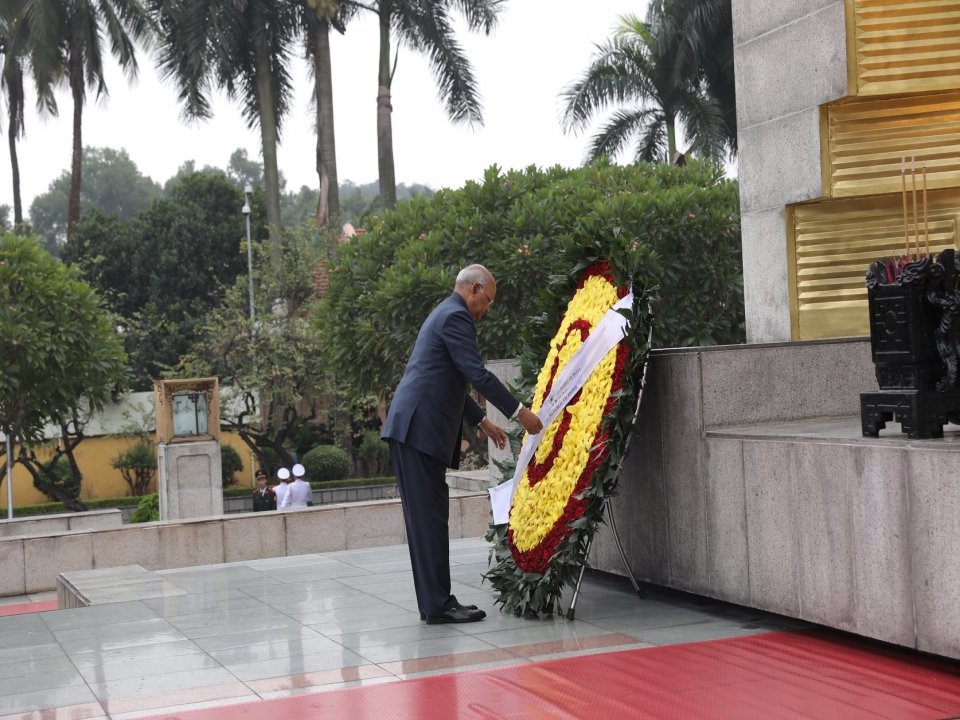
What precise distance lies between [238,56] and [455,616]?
103 ft

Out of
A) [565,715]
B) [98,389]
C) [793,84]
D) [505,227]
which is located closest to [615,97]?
[505,227]

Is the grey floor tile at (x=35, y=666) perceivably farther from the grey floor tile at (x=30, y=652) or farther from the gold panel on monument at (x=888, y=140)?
the gold panel on monument at (x=888, y=140)

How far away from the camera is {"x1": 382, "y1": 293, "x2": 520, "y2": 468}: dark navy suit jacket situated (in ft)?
20.2

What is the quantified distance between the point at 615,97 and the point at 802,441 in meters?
26.6

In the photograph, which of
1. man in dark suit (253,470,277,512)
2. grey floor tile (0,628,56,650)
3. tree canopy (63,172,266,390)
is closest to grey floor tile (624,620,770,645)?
grey floor tile (0,628,56,650)

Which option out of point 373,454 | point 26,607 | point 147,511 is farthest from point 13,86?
point 26,607

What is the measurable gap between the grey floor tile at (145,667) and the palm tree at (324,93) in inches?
1143

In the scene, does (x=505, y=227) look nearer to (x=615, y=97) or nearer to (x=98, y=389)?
(x=98, y=389)

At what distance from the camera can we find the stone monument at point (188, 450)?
17609 mm

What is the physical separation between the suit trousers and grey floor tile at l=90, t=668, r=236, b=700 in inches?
49.4

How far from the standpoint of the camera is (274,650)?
5789mm

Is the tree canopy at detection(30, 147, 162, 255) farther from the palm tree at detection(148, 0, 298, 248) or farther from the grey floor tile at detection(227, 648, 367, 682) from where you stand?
the grey floor tile at detection(227, 648, 367, 682)

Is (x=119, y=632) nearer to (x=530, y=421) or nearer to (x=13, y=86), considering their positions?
(x=530, y=421)

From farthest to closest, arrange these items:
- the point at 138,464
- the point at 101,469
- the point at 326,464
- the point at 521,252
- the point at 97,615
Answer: the point at 101,469, the point at 138,464, the point at 326,464, the point at 521,252, the point at 97,615
